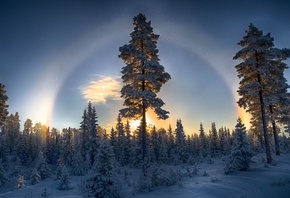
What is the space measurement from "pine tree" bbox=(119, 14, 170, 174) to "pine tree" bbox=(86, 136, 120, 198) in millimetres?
6694

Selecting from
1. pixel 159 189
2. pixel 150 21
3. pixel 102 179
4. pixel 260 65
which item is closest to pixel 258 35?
pixel 260 65

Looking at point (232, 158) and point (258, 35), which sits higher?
point (258, 35)

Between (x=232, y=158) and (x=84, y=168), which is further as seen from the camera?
(x=84, y=168)

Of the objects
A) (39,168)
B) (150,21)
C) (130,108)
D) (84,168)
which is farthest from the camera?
(39,168)

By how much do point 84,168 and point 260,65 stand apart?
1471 inches

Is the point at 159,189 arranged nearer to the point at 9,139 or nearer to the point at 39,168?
the point at 39,168

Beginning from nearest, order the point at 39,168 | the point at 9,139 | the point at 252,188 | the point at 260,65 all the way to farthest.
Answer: the point at 252,188 → the point at 260,65 → the point at 39,168 → the point at 9,139

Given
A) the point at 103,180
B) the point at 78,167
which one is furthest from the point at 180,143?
the point at 103,180

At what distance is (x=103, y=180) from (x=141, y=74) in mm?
10080

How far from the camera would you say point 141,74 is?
19.7 meters

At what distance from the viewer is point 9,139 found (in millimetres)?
87875

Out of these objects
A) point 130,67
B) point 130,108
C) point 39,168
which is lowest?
point 39,168

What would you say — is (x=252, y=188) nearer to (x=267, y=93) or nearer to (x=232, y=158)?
(x=232, y=158)

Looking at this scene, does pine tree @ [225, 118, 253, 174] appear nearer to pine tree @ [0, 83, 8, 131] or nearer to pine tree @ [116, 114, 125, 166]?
pine tree @ [0, 83, 8, 131]
